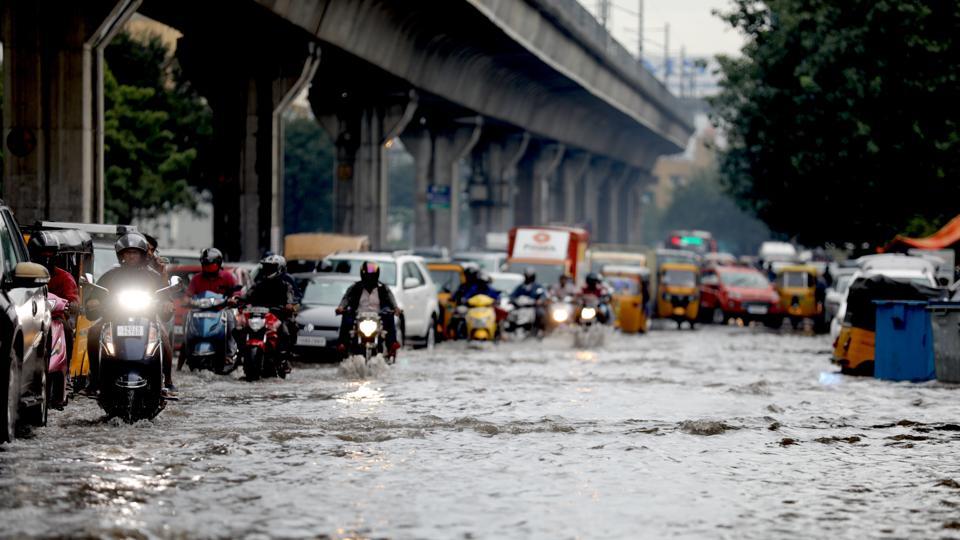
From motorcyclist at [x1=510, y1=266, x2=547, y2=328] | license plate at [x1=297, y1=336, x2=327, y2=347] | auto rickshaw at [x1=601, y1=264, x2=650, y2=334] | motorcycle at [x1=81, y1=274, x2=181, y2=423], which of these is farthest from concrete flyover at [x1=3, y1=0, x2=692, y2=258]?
motorcycle at [x1=81, y1=274, x2=181, y2=423]

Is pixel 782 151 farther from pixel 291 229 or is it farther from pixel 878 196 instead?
pixel 291 229

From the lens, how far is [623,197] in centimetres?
10762

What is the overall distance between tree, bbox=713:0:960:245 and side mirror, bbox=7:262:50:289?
115 ft

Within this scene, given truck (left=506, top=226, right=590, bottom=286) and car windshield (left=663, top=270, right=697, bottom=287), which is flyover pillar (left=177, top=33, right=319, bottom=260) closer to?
truck (left=506, top=226, right=590, bottom=286)

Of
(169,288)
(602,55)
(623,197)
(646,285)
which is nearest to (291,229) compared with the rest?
(623,197)

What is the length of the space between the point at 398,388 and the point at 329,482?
318 inches

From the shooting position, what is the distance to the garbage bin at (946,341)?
19953 mm

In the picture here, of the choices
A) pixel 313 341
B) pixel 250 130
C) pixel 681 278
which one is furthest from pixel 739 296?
pixel 313 341

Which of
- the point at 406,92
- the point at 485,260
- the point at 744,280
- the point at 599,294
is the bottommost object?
the point at 599,294

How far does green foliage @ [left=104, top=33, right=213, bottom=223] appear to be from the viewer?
5281 centimetres

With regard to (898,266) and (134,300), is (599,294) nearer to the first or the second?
(898,266)

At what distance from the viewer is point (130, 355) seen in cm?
1222

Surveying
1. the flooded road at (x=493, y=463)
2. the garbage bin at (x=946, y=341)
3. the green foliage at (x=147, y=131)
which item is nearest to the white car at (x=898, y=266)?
the garbage bin at (x=946, y=341)

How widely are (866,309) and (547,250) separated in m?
18.5
